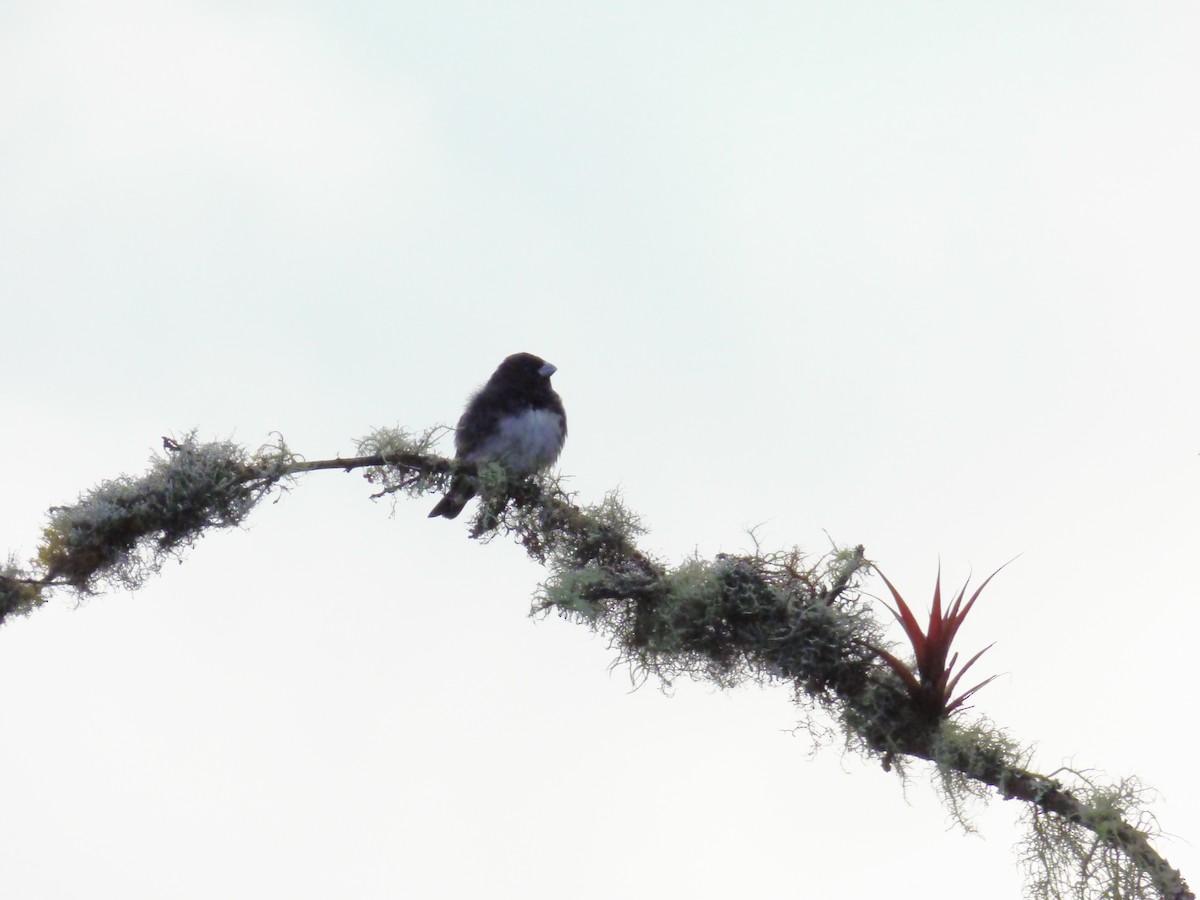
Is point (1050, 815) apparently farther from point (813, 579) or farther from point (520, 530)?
point (520, 530)

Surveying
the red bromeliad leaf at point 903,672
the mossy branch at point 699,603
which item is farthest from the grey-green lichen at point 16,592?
the red bromeliad leaf at point 903,672

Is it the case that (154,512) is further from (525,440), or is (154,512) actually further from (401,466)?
(525,440)

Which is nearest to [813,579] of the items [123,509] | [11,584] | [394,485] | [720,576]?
[720,576]

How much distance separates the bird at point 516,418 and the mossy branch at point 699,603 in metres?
1.46

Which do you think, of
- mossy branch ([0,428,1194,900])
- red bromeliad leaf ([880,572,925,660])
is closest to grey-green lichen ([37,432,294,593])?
mossy branch ([0,428,1194,900])

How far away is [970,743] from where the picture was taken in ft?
8.44

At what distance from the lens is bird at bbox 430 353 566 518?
4.86m

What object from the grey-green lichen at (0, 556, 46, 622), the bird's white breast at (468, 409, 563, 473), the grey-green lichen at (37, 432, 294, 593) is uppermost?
the bird's white breast at (468, 409, 563, 473)

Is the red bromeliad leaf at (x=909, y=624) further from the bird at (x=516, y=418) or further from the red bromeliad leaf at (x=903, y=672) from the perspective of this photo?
the bird at (x=516, y=418)

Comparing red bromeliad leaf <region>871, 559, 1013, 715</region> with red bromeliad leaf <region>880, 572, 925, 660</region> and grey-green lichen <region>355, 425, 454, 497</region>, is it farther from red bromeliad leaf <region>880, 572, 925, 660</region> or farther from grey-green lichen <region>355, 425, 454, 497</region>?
grey-green lichen <region>355, 425, 454, 497</region>

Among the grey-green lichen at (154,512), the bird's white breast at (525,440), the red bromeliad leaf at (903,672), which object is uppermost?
the bird's white breast at (525,440)

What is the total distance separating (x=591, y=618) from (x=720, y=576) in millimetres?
314

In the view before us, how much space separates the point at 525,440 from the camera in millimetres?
4883

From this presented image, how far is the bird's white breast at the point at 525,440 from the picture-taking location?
4828mm
